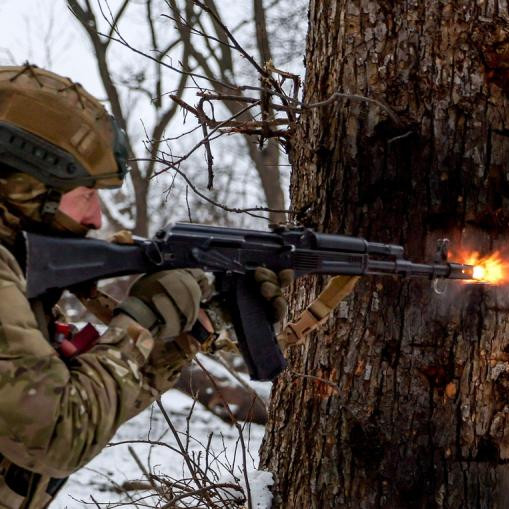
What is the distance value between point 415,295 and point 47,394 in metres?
1.52

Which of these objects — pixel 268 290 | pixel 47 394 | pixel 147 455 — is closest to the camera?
pixel 47 394

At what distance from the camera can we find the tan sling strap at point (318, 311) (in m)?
2.70

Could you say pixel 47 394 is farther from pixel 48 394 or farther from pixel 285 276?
pixel 285 276

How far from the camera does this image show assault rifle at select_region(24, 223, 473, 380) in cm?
199

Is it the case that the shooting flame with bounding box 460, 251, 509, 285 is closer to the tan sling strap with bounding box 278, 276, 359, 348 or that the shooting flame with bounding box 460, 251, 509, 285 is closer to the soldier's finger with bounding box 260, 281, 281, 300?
the tan sling strap with bounding box 278, 276, 359, 348

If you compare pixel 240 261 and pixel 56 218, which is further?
pixel 240 261

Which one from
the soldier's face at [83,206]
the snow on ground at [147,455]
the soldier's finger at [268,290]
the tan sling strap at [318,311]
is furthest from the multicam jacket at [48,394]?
the snow on ground at [147,455]

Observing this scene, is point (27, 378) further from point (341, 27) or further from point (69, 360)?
point (341, 27)

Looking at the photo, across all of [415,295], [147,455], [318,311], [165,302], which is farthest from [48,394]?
[147,455]

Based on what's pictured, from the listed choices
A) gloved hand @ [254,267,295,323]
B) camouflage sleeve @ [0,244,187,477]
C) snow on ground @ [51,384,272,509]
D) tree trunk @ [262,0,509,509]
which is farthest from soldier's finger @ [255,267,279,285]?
snow on ground @ [51,384,272,509]

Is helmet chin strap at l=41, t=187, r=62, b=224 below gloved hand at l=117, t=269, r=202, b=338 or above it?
above

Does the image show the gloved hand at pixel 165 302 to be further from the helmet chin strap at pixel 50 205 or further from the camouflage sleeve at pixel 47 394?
the helmet chin strap at pixel 50 205

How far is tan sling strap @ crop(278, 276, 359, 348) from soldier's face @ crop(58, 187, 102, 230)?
88 centimetres

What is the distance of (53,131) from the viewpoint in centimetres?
201
